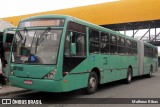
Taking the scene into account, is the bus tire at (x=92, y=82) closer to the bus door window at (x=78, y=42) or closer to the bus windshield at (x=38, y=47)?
the bus door window at (x=78, y=42)

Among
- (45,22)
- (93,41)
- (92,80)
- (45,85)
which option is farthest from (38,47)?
(92,80)

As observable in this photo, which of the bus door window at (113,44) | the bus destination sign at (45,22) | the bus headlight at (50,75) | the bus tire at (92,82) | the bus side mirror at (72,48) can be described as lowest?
the bus tire at (92,82)

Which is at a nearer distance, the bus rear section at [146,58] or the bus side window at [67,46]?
the bus side window at [67,46]

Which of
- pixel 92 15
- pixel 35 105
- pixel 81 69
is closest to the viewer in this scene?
pixel 35 105

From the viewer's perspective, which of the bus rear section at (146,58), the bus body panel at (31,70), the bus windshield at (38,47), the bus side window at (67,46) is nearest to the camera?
the bus body panel at (31,70)

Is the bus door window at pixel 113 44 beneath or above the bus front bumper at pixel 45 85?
above

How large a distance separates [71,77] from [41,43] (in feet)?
4.91

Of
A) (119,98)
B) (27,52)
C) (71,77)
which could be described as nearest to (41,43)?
(27,52)

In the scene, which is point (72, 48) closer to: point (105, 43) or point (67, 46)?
point (67, 46)

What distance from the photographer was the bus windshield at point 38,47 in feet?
28.8

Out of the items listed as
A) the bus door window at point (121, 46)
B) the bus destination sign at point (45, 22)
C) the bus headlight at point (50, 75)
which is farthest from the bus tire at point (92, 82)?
the bus door window at point (121, 46)

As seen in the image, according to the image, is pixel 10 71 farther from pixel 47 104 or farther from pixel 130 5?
pixel 130 5

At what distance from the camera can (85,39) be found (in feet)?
34.3

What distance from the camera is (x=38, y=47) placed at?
352 inches
